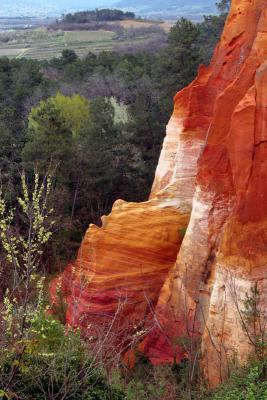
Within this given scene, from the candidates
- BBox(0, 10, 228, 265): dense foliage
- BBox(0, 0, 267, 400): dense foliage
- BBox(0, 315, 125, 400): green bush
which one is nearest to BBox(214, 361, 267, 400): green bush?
BBox(0, 0, 267, 400): dense foliage

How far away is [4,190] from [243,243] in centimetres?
1383

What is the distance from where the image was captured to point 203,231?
1361 cm

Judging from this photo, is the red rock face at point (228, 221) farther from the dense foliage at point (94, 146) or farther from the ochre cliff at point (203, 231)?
the dense foliage at point (94, 146)

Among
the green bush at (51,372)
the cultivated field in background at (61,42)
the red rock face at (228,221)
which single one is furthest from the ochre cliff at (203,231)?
the cultivated field in background at (61,42)

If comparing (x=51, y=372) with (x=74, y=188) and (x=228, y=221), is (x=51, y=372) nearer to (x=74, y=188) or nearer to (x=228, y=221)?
(x=228, y=221)

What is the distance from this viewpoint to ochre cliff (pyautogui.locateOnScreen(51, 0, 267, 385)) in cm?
1166

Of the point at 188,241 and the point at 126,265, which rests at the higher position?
the point at 188,241

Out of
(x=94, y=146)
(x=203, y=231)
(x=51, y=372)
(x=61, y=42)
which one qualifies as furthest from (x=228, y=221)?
(x=61, y=42)

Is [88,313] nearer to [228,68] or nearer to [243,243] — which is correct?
[243,243]

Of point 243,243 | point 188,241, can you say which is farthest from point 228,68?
point 243,243

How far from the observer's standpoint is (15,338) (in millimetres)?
9680

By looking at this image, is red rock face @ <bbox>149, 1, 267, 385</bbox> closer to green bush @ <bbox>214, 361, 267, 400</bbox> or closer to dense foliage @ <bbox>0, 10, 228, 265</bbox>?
green bush @ <bbox>214, 361, 267, 400</bbox>

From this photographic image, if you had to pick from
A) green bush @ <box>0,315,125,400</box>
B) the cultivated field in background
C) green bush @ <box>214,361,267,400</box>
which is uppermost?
the cultivated field in background

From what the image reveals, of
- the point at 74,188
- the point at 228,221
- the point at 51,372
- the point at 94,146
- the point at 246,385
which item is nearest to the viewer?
the point at 51,372
